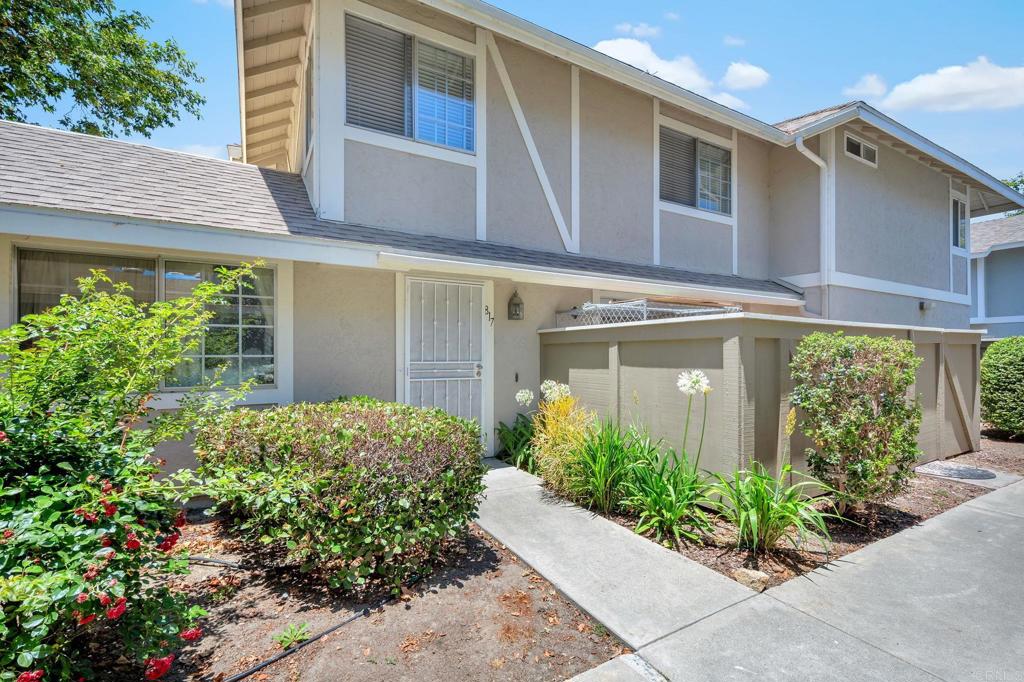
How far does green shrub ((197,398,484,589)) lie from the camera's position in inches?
120

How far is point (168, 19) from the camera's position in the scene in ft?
46.6

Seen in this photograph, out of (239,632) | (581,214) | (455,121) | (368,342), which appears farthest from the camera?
(581,214)

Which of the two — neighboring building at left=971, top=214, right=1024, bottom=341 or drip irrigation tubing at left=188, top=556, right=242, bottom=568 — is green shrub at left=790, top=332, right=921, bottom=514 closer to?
drip irrigation tubing at left=188, top=556, right=242, bottom=568

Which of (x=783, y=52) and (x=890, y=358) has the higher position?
(x=783, y=52)

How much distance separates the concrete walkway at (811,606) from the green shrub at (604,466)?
1.02 ft

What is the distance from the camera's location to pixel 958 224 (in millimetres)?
13383

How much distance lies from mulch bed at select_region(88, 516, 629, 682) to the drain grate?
5949mm

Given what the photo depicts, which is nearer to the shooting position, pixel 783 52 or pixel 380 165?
pixel 380 165

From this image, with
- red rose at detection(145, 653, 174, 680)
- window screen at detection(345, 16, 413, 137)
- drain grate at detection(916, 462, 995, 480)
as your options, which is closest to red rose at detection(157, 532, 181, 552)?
red rose at detection(145, 653, 174, 680)

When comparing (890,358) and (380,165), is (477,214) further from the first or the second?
(890,358)

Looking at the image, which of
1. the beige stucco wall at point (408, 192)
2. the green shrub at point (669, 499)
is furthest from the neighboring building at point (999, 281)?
the beige stucco wall at point (408, 192)

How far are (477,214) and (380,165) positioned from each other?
1.48 metres

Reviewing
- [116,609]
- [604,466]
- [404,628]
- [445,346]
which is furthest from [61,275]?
[604,466]

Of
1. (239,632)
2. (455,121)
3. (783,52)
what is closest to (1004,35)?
(783,52)
